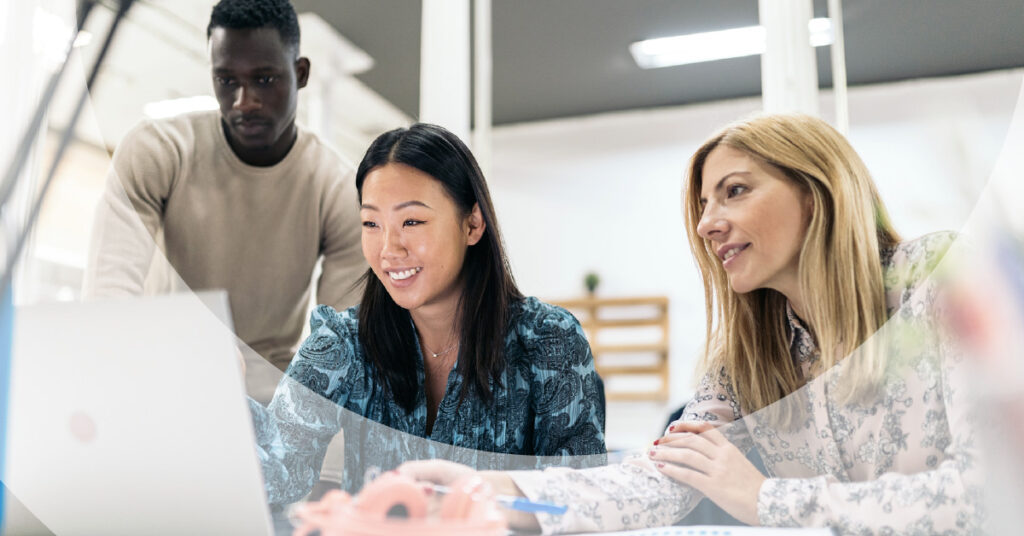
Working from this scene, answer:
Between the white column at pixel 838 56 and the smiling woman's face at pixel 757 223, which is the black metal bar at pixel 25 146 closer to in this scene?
the smiling woman's face at pixel 757 223

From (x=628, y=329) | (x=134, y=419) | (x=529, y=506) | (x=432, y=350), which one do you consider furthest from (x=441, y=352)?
(x=628, y=329)

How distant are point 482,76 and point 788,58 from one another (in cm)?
42

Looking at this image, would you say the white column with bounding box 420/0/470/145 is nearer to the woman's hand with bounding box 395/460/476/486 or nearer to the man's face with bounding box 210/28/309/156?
the man's face with bounding box 210/28/309/156

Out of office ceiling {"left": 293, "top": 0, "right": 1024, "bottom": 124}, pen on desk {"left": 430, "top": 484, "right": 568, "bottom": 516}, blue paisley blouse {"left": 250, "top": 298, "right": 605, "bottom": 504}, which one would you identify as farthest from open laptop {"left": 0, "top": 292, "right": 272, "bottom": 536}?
office ceiling {"left": 293, "top": 0, "right": 1024, "bottom": 124}

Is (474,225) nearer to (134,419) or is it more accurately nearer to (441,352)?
(441,352)

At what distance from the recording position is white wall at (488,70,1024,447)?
0.72 m

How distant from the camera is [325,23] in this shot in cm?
103

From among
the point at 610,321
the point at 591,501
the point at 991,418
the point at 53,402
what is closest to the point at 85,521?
the point at 53,402

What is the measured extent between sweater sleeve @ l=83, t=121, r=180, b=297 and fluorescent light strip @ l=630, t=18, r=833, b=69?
23.7 inches

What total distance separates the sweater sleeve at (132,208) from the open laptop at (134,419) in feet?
1.76

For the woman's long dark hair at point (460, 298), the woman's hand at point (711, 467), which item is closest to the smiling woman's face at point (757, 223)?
the woman's hand at point (711, 467)

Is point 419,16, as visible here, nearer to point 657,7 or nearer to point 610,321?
point 657,7

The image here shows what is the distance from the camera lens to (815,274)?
0.66 metres

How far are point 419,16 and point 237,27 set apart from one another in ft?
0.92
